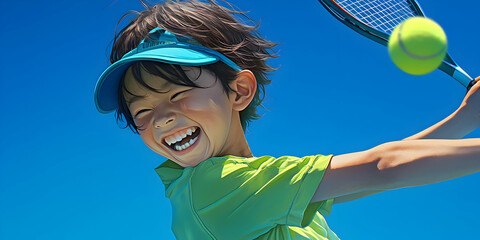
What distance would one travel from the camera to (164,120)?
2404 millimetres

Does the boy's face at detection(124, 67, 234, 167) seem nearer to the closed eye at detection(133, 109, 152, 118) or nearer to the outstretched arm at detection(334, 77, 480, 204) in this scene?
the closed eye at detection(133, 109, 152, 118)

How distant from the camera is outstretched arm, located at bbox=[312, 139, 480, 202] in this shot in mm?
1812

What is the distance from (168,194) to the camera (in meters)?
2.65

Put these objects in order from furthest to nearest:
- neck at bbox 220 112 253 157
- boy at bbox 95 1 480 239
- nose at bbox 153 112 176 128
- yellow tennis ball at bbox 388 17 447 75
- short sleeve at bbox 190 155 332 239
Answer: neck at bbox 220 112 253 157 → nose at bbox 153 112 176 128 → yellow tennis ball at bbox 388 17 447 75 → short sleeve at bbox 190 155 332 239 → boy at bbox 95 1 480 239

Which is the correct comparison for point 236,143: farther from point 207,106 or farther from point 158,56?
point 158,56

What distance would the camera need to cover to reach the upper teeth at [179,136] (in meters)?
2.47

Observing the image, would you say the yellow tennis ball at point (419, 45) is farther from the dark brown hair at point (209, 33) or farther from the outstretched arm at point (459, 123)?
the dark brown hair at point (209, 33)

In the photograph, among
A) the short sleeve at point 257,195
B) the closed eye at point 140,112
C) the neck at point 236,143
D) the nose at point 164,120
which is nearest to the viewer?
the short sleeve at point 257,195

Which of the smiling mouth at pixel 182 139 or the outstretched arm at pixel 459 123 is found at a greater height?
the smiling mouth at pixel 182 139

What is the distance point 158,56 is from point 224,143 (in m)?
0.55

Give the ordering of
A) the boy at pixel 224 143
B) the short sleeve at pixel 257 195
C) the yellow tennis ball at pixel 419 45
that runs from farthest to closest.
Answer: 1. the yellow tennis ball at pixel 419 45
2. the short sleeve at pixel 257 195
3. the boy at pixel 224 143

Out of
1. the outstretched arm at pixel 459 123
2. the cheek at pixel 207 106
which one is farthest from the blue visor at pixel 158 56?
the outstretched arm at pixel 459 123

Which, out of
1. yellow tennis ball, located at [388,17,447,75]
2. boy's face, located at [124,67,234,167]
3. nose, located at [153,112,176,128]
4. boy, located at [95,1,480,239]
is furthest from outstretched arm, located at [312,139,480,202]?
nose, located at [153,112,176,128]

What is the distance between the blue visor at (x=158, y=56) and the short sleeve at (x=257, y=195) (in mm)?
519
